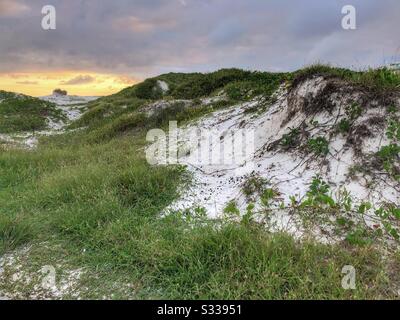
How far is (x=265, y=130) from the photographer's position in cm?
800

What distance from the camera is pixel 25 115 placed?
2144cm

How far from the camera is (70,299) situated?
3.67 metres

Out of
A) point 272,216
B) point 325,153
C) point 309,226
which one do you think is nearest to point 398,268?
point 309,226

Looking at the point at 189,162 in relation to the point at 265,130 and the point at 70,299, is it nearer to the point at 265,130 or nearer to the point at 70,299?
the point at 265,130

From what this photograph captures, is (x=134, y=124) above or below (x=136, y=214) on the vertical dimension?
above

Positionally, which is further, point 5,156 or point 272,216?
point 5,156

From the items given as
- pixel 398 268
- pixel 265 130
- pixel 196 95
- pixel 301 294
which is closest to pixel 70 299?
pixel 301 294

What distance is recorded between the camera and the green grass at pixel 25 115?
1823 cm

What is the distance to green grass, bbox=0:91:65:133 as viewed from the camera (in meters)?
18.2

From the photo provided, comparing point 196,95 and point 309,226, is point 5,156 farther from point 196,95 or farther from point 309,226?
point 196,95

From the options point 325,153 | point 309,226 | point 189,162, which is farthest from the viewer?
point 189,162

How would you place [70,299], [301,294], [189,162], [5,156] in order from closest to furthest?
[301,294] → [70,299] → [189,162] → [5,156]
